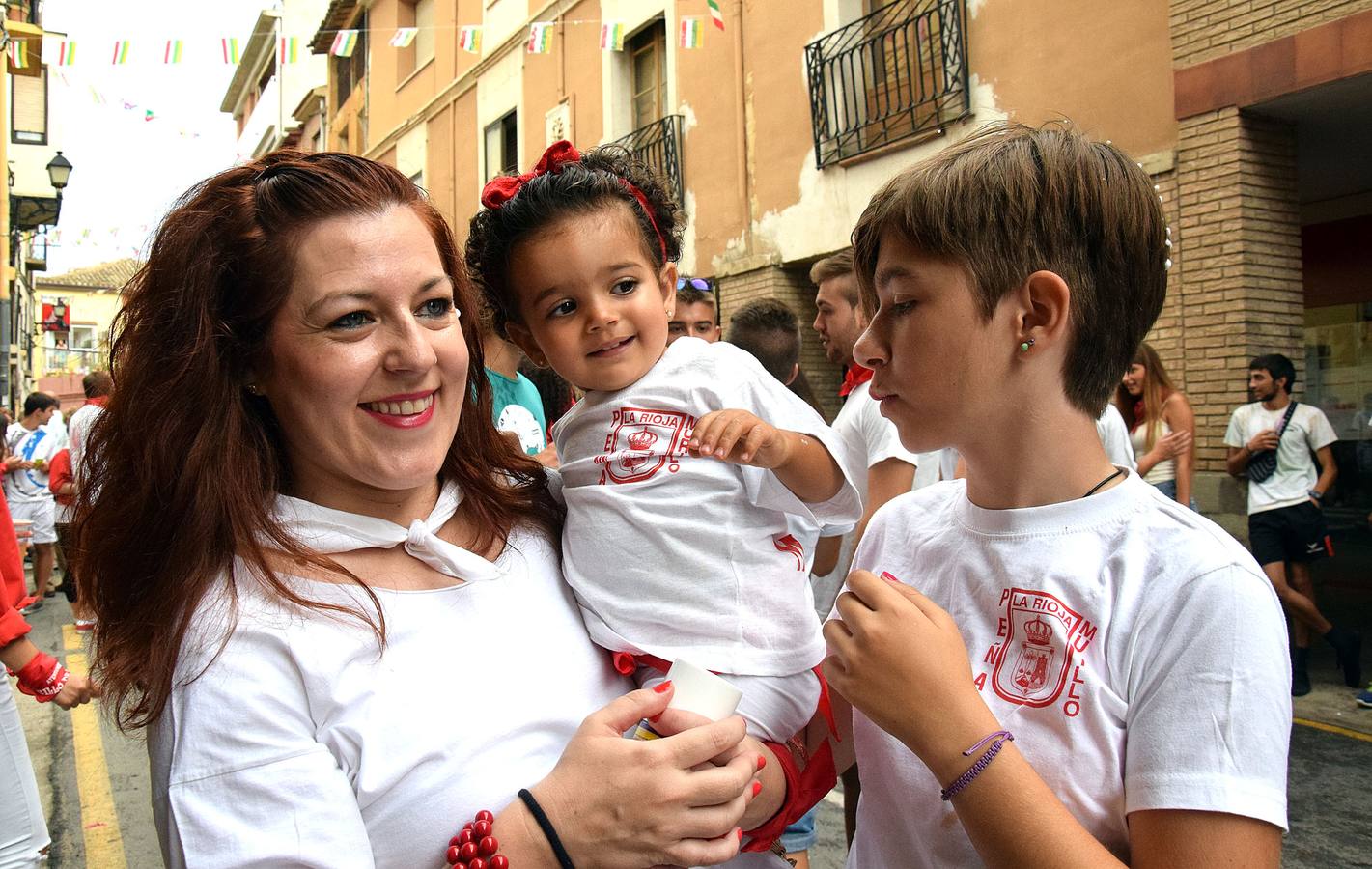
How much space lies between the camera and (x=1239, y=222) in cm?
621

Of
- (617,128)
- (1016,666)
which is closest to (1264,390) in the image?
(1016,666)

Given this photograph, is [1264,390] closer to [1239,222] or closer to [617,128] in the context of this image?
[1239,222]

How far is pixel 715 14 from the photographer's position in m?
10.5

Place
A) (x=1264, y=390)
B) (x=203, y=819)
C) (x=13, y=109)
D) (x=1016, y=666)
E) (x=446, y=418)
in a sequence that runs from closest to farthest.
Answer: (x=203, y=819) < (x=1016, y=666) < (x=446, y=418) < (x=1264, y=390) < (x=13, y=109)

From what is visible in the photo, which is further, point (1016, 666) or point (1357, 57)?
point (1357, 57)

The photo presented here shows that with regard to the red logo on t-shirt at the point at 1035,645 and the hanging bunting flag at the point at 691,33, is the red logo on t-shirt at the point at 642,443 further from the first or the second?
the hanging bunting flag at the point at 691,33

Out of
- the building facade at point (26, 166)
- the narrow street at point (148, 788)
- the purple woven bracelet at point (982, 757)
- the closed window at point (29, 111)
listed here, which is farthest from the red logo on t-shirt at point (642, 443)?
the closed window at point (29, 111)

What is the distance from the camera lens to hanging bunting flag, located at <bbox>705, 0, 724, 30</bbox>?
9945mm

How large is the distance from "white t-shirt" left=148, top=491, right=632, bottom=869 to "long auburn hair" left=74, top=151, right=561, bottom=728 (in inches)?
2.3

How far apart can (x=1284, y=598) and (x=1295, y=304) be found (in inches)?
77.7

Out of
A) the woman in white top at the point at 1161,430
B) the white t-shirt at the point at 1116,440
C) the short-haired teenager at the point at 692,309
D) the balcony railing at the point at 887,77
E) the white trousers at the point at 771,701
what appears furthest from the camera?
the balcony railing at the point at 887,77

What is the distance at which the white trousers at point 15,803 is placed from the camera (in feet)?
8.62

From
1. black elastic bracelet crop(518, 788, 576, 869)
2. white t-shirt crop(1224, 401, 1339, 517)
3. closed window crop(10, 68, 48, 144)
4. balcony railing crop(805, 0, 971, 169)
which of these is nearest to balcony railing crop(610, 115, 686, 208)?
balcony railing crop(805, 0, 971, 169)

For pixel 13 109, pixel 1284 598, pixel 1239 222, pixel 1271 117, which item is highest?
pixel 13 109
